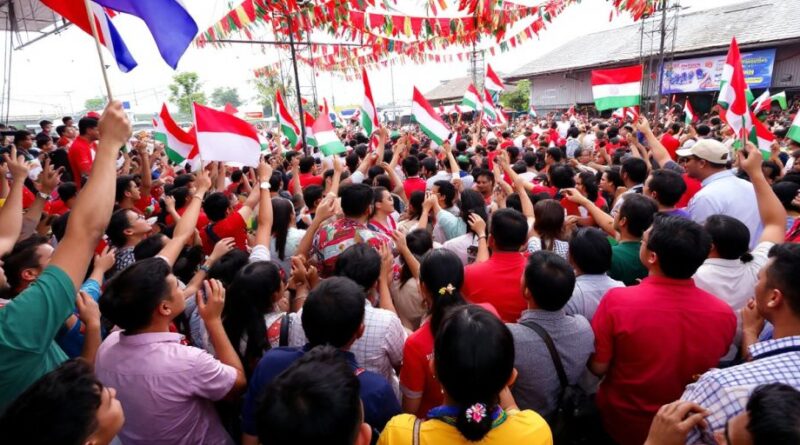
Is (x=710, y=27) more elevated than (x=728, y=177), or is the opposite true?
(x=710, y=27)

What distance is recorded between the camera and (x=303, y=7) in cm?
1075

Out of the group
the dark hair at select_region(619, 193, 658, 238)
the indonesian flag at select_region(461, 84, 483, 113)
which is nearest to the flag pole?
the dark hair at select_region(619, 193, 658, 238)

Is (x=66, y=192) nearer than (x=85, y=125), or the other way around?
(x=66, y=192)

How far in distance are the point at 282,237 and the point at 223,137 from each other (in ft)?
3.29

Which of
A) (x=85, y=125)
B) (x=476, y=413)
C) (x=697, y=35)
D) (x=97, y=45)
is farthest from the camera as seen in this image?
(x=697, y=35)

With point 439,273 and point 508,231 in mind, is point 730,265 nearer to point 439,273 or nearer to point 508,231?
point 508,231

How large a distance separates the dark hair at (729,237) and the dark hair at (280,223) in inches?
117

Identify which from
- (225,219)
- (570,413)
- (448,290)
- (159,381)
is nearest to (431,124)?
(225,219)

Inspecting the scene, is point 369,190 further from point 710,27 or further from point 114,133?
point 710,27

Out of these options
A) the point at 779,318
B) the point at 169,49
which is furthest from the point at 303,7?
the point at 779,318

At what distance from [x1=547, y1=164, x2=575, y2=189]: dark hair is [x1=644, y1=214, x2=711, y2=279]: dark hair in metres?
2.65

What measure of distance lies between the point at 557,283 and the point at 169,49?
265 cm

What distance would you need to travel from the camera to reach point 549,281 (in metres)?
2.10

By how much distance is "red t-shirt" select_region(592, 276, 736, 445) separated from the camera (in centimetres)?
207
